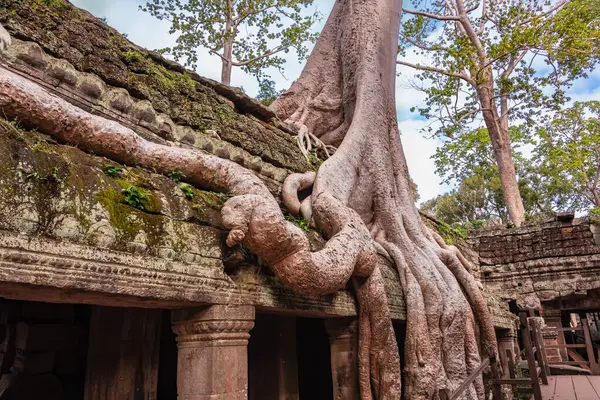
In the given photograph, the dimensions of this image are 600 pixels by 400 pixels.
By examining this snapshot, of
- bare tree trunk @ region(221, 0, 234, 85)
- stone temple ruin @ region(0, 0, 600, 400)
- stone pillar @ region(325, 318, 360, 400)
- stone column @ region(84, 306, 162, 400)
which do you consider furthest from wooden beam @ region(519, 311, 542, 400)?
bare tree trunk @ region(221, 0, 234, 85)

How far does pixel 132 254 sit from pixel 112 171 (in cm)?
45

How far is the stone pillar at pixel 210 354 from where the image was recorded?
2.20m

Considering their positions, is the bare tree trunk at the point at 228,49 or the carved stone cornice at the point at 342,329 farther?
the bare tree trunk at the point at 228,49

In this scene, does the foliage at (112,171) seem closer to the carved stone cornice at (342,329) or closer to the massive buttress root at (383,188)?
the massive buttress root at (383,188)

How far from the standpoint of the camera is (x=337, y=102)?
632cm

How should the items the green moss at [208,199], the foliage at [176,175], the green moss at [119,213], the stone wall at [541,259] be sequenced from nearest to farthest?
the green moss at [119,213] < the green moss at [208,199] < the foliage at [176,175] < the stone wall at [541,259]

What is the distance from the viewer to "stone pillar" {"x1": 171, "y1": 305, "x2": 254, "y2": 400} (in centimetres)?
220

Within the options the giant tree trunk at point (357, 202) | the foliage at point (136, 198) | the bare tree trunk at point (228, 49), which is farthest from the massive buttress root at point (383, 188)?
the bare tree trunk at point (228, 49)

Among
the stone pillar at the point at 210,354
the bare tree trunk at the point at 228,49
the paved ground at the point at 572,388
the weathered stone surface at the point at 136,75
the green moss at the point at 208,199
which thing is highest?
the bare tree trunk at the point at 228,49

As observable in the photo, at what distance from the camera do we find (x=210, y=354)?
224cm

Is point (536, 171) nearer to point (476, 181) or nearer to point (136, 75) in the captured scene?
point (476, 181)

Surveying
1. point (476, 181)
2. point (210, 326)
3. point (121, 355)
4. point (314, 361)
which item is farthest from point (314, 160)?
point (476, 181)

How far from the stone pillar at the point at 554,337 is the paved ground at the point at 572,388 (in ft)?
6.58

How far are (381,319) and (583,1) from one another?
47.0 feet
